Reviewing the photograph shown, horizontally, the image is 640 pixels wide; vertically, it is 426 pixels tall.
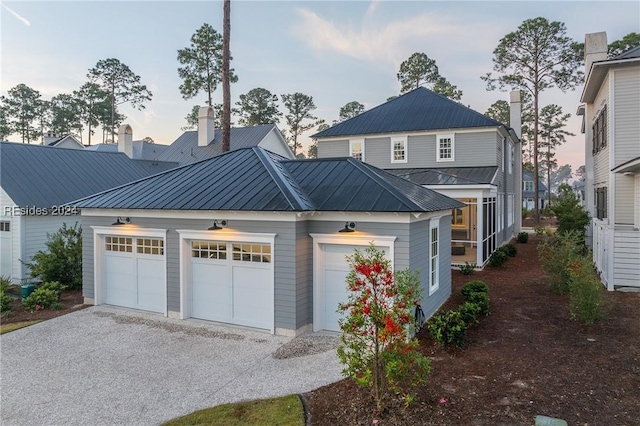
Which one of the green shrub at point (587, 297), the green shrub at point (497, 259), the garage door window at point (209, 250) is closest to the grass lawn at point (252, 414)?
the garage door window at point (209, 250)

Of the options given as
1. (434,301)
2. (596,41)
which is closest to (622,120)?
(596,41)

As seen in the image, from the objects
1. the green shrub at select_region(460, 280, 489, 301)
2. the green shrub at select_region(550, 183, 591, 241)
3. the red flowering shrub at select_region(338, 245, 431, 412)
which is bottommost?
the green shrub at select_region(460, 280, 489, 301)

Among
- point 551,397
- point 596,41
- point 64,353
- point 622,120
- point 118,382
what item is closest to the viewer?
point 551,397

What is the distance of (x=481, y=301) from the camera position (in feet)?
31.6

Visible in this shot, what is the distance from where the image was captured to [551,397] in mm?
5566

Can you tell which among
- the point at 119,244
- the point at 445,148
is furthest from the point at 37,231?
the point at 445,148

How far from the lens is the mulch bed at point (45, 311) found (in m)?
10.5

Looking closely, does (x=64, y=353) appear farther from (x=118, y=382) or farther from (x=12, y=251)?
(x=12, y=251)

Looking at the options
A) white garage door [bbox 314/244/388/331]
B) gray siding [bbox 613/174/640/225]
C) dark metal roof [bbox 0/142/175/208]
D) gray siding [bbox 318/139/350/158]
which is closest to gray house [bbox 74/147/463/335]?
white garage door [bbox 314/244/388/331]

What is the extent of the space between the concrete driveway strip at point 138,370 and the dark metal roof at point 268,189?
2919 mm

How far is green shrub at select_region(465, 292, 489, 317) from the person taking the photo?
9484 millimetres

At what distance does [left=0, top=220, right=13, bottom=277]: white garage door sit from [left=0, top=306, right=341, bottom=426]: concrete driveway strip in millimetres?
7171

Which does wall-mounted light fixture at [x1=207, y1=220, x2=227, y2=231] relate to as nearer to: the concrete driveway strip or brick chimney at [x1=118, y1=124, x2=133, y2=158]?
the concrete driveway strip

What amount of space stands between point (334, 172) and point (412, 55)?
35244 mm
